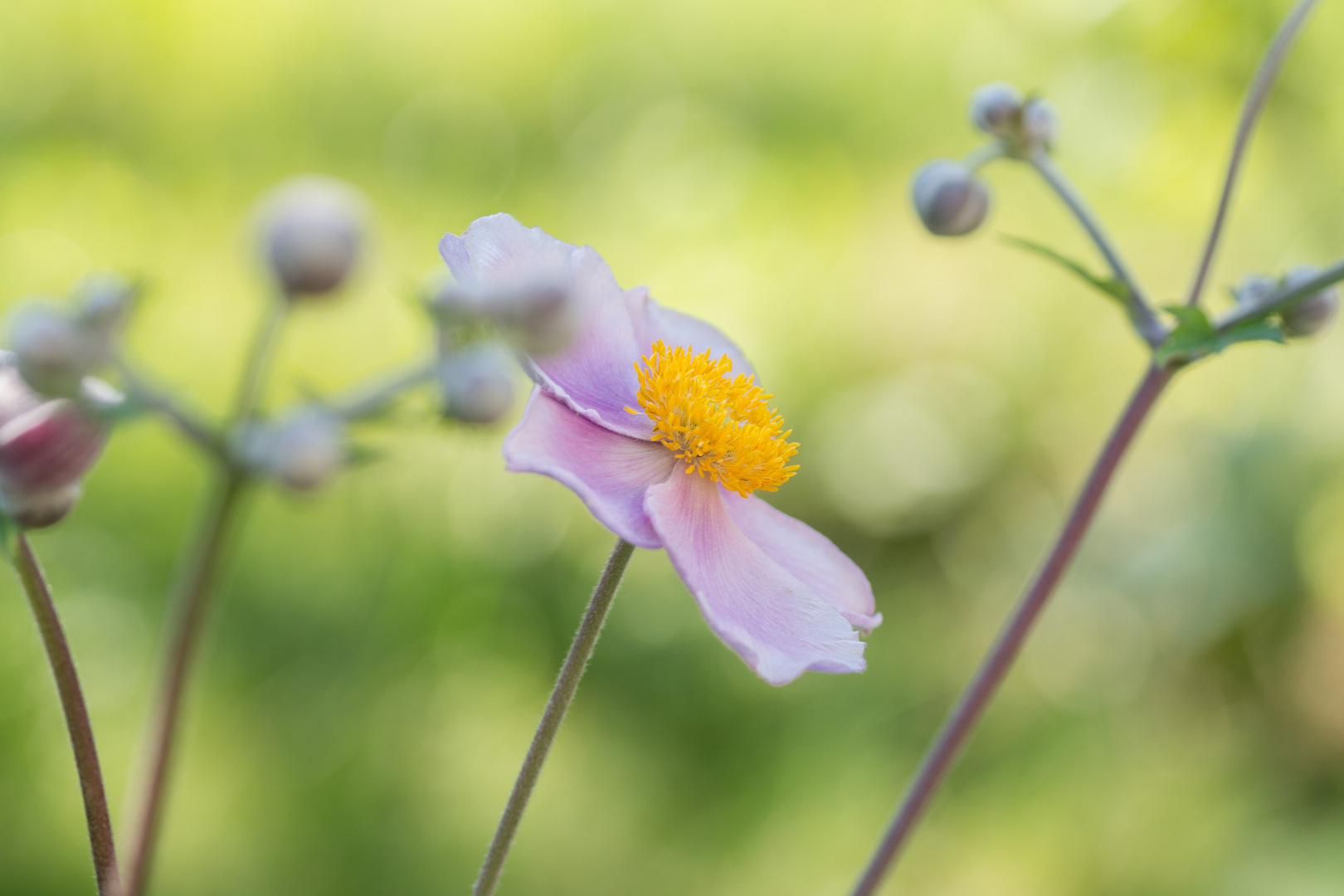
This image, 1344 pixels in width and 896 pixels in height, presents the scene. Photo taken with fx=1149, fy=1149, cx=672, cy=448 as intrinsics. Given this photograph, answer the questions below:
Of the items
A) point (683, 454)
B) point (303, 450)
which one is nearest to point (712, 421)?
point (683, 454)

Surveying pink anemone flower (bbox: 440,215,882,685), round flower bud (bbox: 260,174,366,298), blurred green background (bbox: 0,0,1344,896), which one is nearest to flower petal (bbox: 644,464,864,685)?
pink anemone flower (bbox: 440,215,882,685)

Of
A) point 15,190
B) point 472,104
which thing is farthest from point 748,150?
point 15,190

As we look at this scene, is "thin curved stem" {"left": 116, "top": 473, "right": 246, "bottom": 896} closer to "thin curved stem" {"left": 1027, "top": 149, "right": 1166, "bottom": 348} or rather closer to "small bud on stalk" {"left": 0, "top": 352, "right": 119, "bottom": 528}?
"small bud on stalk" {"left": 0, "top": 352, "right": 119, "bottom": 528}

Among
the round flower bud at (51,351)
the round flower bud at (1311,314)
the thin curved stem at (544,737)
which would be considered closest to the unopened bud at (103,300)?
the round flower bud at (51,351)

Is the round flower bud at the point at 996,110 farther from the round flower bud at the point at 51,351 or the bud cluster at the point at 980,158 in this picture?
the round flower bud at the point at 51,351

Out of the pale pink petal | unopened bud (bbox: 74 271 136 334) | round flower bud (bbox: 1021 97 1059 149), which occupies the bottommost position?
unopened bud (bbox: 74 271 136 334)

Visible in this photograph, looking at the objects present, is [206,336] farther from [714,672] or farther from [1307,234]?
[1307,234]
